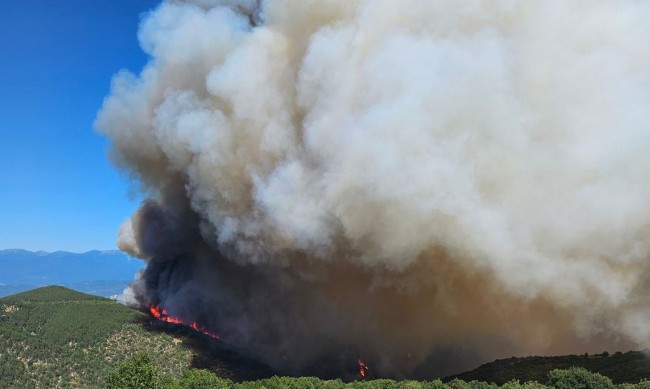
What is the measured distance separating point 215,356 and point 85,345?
1110 centimetres

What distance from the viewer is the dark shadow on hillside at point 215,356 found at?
45125mm

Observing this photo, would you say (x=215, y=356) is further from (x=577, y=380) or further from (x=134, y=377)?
(x=577, y=380)

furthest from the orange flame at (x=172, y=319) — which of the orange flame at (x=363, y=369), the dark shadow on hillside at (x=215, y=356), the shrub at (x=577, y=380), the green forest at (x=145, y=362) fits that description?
the shrub at (x=577, y=380)

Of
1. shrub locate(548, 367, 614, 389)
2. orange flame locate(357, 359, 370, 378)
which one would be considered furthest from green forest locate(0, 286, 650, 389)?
orange flame locate(357, 359, 370, 378)

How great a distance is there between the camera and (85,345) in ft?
147

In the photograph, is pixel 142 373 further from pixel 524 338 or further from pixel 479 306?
pixel 524 338

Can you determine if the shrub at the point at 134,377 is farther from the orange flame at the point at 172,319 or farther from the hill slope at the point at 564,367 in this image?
the hill slope at the point at 564,367

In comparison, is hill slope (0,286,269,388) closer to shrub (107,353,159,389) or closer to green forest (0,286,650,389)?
green forest (0,286,650,389)

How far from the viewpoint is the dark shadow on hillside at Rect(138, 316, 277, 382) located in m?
45.1

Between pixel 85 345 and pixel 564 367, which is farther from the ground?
pixel 564 367

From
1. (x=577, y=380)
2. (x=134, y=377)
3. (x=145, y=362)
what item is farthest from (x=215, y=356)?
(x=577, y=380)

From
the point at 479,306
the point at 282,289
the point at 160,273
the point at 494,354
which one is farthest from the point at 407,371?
the point at 160,273

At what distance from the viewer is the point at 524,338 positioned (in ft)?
120

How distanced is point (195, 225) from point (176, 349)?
15.0 metres
